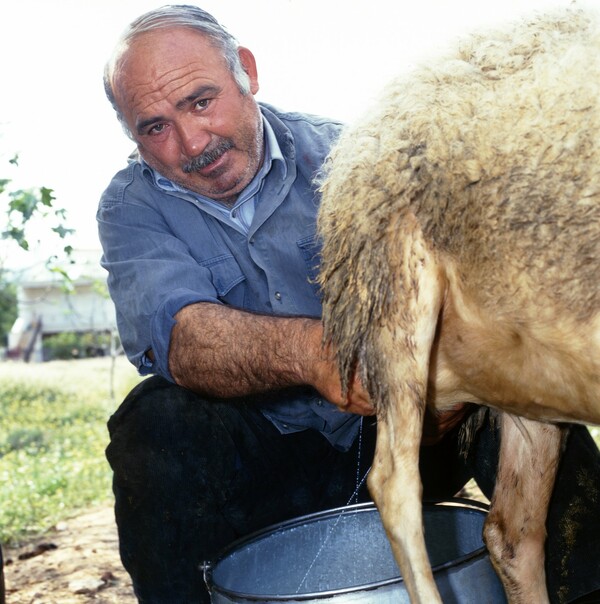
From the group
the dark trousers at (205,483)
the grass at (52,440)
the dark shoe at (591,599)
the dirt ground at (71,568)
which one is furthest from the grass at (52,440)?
the dark shoe at (591,599)

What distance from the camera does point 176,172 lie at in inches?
107


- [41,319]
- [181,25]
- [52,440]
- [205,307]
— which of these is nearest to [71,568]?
[205,307]

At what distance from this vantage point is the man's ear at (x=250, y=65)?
2.91 meters

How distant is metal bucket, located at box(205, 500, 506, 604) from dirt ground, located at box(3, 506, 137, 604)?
126 cm

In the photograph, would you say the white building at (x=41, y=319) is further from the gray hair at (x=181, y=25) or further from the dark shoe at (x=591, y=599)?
the dark shoe at (x=591, y=599)

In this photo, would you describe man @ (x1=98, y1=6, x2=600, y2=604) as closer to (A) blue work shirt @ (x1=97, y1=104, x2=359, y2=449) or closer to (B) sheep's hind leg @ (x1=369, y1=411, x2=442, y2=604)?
(A) blue work shirt @ (x1=97, y1=104, x2=359, y2=449)

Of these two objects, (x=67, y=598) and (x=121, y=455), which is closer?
(x=121, y=455)

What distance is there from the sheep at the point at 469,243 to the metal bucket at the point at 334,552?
0.46 meters

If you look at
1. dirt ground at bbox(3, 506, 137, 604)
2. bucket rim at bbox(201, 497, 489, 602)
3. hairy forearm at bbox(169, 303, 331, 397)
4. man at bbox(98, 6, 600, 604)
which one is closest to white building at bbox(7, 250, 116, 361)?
dirt ground at bbox(3, 506, 137, 604)

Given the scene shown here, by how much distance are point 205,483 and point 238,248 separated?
744 mm

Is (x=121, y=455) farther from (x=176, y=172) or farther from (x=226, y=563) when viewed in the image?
(x=176, y=172)

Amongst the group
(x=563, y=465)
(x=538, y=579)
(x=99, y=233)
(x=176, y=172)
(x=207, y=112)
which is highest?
(x=207, y=112)

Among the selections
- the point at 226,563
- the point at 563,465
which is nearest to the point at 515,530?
the point at 563,465

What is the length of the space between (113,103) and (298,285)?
88cm
